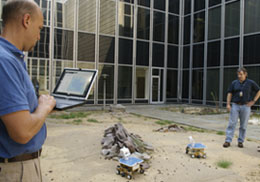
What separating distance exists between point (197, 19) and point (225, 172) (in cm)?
1649

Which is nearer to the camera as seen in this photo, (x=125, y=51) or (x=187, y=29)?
(x=125, y=51)

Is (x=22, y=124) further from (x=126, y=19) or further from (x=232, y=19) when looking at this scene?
(x=232, y=19)

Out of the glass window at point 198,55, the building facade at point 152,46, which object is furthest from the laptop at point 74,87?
the glass window at point 198,55

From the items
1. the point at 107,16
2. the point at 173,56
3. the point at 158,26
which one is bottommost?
the point at 173,56

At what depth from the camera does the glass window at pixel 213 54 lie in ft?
55.2

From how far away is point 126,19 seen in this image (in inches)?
683

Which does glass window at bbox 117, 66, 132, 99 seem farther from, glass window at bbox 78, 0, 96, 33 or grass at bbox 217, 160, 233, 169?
grass at bbox 217, 160, 233, 169

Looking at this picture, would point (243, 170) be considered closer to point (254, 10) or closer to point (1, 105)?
point (1, 105)

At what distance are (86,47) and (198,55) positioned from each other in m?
8.92

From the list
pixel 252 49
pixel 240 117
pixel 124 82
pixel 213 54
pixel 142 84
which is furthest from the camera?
pixel 142 84

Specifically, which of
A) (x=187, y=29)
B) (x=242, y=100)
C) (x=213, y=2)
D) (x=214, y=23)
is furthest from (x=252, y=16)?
(x=242, y=100)

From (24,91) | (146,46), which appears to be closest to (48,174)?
(24,91)

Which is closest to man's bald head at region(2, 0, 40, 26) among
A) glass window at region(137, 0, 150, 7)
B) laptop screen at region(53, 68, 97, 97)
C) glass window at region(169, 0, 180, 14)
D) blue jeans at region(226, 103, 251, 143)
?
laptop screen at region(53, 68, 97, 97)

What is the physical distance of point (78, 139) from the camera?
6.27 m
